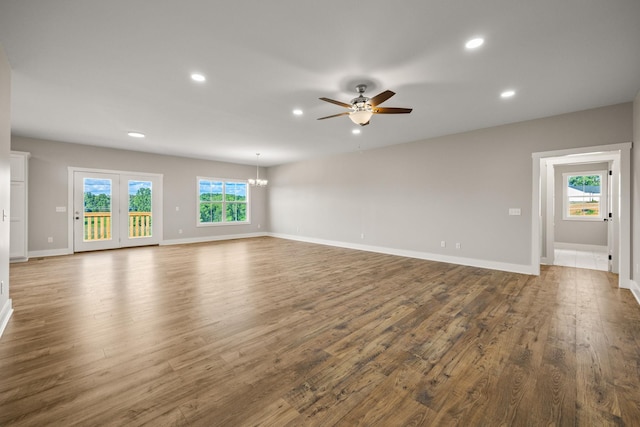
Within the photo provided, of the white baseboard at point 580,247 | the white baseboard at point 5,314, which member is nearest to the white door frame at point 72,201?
the white baseboard at point 5,314

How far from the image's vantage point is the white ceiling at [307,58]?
2109 mm

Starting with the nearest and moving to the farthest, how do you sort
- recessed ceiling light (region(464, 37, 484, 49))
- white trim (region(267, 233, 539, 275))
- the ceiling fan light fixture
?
recessed ceiling light (region(464, 37, 484, 49)) < the ceiling fan light fixture < white trim (region(267, 233, 539, 275))

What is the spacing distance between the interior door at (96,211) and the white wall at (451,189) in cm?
550

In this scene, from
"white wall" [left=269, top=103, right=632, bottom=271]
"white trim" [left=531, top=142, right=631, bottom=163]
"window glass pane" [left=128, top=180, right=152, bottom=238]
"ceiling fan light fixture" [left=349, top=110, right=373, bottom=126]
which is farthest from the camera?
"window glass pane" [left=128, top=180, right=152, bottom=238]

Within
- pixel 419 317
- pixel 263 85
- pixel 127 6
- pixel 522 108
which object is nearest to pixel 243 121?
pixel 263 85

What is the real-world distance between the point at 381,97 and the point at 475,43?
974mm

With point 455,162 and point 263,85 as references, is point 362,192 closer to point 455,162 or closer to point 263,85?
point 455,162

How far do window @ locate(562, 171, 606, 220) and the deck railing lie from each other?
11.9 meters

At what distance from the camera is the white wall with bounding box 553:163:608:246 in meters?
6.86

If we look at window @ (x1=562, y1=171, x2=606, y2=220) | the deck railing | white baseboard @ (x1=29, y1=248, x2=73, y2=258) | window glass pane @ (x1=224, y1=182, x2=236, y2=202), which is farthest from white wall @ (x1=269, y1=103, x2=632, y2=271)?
white baseboard @ (x1=29, y1=248, x2=73, y2=258)

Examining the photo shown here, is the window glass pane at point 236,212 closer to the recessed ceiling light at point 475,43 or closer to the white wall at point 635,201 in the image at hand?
the recessed ceiling light at point 475,43

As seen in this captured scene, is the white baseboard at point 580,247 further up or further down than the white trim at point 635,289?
further up

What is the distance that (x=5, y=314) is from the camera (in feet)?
8.82

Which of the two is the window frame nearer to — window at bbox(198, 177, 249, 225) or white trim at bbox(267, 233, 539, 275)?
window at bbox(198, 177, 249, 225)
